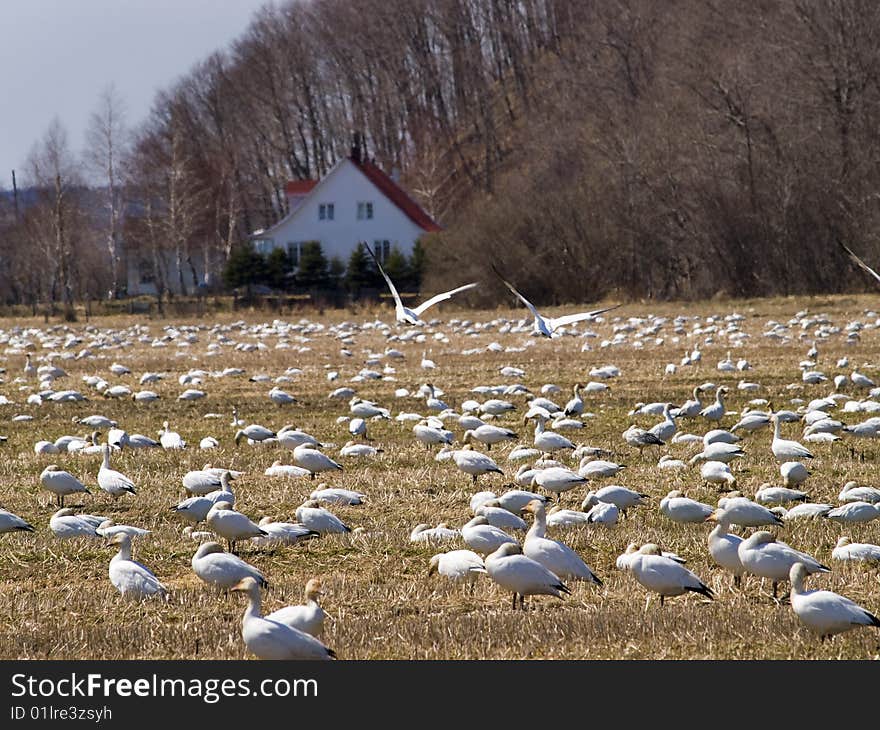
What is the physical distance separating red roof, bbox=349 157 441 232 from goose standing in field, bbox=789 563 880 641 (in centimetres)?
5729

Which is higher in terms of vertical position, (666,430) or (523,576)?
(523,576)

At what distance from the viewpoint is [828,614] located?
5.71 m

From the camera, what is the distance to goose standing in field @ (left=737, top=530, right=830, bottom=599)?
21.8 feet

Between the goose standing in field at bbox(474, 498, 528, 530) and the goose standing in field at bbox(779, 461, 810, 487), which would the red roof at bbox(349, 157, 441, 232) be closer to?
the goose standing in field at bbox(779, 461, 810, 487)

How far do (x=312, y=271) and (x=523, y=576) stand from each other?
52.4m

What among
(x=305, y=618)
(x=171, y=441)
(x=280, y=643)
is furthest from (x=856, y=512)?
(x=171, y=441)

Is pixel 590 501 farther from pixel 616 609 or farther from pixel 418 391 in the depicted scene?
pixel 418 391

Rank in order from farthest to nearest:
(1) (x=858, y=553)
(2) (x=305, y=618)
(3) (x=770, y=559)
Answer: (1) (x=858, y=553), (3) (x=770, y=559), (2) (x=305, y=618)

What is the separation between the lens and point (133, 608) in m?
6.74

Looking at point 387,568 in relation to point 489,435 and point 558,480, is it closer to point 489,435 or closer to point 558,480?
point 558,480

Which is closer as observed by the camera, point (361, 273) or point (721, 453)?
point (721, 453)

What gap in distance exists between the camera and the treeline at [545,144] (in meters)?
40.8

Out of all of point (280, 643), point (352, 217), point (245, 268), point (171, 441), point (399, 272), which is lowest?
point (171, 441)

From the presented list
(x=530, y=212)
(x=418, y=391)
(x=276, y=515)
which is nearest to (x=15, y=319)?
(x=530, y=212)
